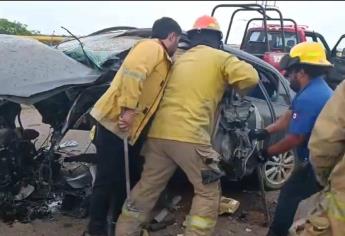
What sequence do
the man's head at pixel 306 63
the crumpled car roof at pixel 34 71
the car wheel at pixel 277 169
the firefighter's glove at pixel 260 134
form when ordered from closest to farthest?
the man's head at pixel 306 63 → the crumpled car roof at pixel 34 71 → the firefighter's glove at pixel 260 134 → the car wheel at pixel 277 169

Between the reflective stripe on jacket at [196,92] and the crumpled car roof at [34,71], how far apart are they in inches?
38.5

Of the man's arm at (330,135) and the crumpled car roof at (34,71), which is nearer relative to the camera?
the man's arm at (330,135)

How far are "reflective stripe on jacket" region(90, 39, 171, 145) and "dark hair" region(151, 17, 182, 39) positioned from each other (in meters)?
0.12

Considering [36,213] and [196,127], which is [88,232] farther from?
[196,127]

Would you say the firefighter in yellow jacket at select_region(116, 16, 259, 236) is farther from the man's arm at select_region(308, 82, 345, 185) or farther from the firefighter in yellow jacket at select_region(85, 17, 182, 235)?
the man's arm at select_region(308, 82, 345, 185)

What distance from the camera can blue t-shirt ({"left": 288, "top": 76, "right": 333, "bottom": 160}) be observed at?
393 cm

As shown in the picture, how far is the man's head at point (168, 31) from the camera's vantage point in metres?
4.30

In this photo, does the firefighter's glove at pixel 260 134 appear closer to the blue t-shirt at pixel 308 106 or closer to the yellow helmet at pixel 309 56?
the blue t-shirt at pixel 308 106

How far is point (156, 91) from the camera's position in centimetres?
417

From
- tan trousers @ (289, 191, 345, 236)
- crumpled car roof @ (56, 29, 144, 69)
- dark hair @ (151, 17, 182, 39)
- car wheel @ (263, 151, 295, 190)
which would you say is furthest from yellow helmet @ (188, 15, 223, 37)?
car wheel @ (263, 151, 295, 190)

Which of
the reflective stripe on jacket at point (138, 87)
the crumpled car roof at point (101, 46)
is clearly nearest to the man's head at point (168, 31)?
the reflective stripe on jacket at point (138, 87)

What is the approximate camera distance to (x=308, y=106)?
3934mm

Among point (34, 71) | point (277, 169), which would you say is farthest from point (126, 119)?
point (277, 169)

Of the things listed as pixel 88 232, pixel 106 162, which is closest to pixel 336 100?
pixel 106 162
